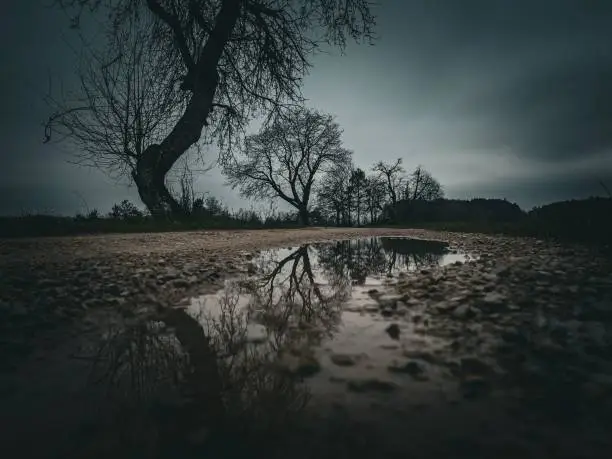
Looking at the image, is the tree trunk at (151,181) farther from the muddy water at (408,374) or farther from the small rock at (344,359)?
the small rock at (344,359)

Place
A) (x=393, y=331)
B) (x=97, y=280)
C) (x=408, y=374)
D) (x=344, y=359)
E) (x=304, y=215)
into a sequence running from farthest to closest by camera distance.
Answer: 1. (x=304, y=215)
2. (x=97, y=280)
3. (x=393, y=331)
4. (x=344, y=359)
5. (x=408, y=374)

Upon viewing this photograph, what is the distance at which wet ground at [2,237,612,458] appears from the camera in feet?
3.02

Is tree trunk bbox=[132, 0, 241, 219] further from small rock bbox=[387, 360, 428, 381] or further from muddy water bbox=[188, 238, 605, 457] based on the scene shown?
small rock bbox=[387, 360, 428, 381]

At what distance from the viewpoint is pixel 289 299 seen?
104 inches

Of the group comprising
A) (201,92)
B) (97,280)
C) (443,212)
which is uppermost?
(201,92)

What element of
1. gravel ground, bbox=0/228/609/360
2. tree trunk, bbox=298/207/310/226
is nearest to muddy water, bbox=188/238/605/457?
gravel ground, bbox=0/228/609/360

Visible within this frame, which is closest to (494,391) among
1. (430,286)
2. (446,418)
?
(446,418)

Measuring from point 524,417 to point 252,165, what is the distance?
107 ft

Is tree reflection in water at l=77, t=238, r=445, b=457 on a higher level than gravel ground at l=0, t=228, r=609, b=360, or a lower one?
lower

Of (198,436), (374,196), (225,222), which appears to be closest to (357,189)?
(374,196)

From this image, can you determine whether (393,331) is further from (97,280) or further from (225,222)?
(225,222)

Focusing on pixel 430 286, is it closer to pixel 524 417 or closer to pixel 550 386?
pixel 550 386

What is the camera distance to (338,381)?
51.3 inches

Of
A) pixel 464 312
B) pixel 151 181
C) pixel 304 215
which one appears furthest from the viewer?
pixel 304 215
